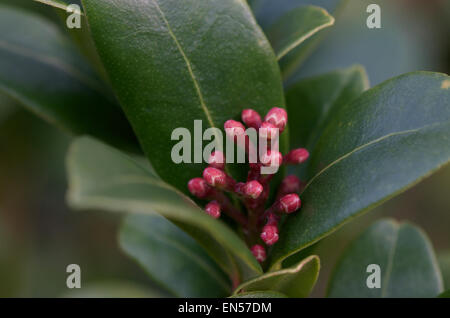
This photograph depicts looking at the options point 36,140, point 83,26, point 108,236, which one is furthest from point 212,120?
point 108,236

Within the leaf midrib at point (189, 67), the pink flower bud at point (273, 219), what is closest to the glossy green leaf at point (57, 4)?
the leaf midrib at point (189, 67)

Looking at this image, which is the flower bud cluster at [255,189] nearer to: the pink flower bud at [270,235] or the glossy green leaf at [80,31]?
the pink flower bud at [270,235]

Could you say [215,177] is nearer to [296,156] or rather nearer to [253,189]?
[253,189]

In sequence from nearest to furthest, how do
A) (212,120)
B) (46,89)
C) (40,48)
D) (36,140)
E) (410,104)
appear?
(410,104), (212,120), (46,89), (40,48), (36,140)

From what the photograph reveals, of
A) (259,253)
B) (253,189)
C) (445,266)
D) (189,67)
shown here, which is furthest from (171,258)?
(445,266)
